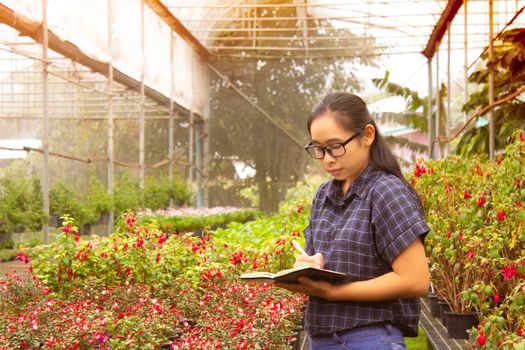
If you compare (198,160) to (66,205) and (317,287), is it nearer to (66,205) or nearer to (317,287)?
(66,205)

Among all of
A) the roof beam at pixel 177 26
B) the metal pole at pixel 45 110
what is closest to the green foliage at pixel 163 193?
the roof beam at pixel 177 26

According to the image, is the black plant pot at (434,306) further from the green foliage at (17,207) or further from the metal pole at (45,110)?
the metal pole at (45,110)

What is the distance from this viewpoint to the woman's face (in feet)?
6.77

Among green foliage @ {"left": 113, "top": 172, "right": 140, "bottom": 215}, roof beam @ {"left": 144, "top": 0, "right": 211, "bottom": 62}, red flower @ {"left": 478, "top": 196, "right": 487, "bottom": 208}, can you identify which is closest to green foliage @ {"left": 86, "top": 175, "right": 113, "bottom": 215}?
green foliage @ {"left": 113, "top": 172, "right": 140, "bottom": 215}

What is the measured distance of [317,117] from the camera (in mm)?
2115

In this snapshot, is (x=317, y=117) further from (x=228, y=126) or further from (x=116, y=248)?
(x=228, y=126)

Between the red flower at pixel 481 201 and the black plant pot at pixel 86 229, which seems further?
the black plant pot at pixel 86 229

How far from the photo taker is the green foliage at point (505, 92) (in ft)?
28.9

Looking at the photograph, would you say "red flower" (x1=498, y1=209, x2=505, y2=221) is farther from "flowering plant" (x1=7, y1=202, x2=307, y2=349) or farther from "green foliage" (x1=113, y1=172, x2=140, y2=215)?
"green foliage" (x1=113, y1=172, x2=140, y2=215)

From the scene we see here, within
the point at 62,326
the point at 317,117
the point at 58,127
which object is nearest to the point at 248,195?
the point at 58,127

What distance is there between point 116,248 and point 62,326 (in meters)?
1.21

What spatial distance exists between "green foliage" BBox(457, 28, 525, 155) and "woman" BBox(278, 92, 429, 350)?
6.86 m

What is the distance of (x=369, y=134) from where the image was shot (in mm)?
2129

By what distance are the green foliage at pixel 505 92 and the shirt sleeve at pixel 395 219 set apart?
22.7 feet
